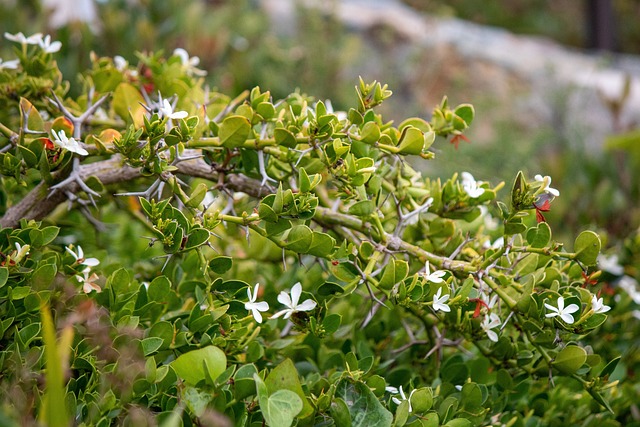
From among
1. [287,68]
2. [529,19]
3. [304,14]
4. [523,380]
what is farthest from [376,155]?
[529,19]

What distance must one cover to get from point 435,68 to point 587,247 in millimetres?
4740

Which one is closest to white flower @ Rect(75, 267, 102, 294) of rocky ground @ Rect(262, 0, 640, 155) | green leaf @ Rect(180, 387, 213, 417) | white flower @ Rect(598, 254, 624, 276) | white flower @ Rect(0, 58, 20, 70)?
green leaf @ Rect(180, 387, 213, 417)

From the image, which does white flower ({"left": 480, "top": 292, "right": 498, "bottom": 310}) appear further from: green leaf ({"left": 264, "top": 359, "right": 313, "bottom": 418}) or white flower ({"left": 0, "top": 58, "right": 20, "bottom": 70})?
white flower ({"left": 0, "top": 58, "right": 20, "bottom": 70})

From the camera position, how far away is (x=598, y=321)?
982 mm

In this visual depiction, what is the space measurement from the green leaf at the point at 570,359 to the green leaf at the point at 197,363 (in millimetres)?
504

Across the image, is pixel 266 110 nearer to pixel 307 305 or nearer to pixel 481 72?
pixel 307 305

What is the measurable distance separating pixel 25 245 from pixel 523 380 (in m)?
0.84

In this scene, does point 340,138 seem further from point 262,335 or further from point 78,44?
point 78,44

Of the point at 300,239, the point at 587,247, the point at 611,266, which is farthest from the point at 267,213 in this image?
the point at 611,266

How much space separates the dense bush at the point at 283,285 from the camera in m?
0.95

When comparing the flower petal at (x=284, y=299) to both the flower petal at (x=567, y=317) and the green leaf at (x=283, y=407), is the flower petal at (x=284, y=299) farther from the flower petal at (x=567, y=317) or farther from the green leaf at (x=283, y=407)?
the flower petal at (x=567, y=317)

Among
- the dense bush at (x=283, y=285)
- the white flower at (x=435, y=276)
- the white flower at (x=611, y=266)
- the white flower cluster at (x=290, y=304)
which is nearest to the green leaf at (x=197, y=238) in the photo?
the dense bush at (x=283, y=285)

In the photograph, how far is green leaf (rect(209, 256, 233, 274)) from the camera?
1.00 meters

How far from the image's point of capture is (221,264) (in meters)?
1.01
